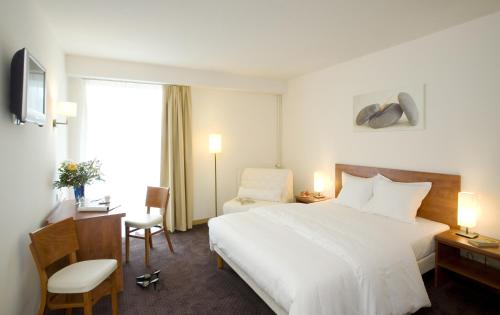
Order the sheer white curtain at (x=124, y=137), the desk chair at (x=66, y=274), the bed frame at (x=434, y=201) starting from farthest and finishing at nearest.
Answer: the sheer white curtain at (x=124, y=137) → the bed frame at (x=434, y=201) → the desk chair at (x=66, y=274)

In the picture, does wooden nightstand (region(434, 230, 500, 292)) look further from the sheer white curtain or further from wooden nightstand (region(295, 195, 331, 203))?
the sheer white curtain

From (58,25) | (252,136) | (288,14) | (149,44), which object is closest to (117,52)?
(149,44)

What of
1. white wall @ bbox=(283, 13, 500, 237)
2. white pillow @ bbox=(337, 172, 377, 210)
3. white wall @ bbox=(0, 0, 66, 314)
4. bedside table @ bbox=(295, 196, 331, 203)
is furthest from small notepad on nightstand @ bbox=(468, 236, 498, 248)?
white wall @ bbox=(0, 0, 66, 314)

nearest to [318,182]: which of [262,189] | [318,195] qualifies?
[318,195]

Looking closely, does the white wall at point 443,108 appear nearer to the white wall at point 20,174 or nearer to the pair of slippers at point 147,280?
the pair of slippers at point 147,280

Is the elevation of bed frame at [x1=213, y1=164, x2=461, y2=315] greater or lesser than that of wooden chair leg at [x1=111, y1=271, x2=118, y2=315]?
greater

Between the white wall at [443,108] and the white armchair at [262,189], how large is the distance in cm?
82

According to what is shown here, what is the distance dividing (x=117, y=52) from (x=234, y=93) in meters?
2.15

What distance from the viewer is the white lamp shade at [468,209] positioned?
101 inches

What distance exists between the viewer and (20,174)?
6.54 feet

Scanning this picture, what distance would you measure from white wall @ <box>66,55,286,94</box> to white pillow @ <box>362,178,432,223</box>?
9.50 ft

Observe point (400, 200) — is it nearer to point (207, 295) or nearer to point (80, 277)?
point (207, 295)

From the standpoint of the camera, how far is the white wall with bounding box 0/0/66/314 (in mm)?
1727

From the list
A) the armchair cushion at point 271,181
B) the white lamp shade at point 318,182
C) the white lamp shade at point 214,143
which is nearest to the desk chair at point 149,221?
the white lamp shade at point 214,143
